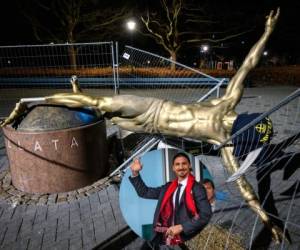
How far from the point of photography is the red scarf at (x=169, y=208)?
2496mm

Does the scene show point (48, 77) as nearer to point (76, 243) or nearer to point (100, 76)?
point (100, 76)

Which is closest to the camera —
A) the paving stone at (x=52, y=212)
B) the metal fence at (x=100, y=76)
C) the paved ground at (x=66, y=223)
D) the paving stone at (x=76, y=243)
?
the paving stone at (x=76, y=243)

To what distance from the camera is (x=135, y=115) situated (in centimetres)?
576

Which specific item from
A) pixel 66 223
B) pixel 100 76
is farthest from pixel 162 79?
pixel 66 223

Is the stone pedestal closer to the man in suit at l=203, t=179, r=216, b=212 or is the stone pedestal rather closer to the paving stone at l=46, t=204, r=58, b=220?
the paving stone at l=46, t=204, r=58, b=220

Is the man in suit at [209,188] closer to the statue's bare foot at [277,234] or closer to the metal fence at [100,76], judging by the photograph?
the statue's bare foot at [277,234]

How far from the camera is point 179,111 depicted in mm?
5523

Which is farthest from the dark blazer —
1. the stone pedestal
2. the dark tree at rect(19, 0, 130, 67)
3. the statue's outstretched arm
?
the dark tree at rect(19, 0, 130, 67)

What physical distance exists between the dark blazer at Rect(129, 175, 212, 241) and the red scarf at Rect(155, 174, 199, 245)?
0.08 feet

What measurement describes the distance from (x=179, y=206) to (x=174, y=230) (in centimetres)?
18

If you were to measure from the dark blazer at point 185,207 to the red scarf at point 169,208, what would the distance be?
24mm

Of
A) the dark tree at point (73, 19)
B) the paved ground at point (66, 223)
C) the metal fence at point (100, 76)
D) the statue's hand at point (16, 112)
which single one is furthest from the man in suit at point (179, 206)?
the dark tree at point (73, 19)

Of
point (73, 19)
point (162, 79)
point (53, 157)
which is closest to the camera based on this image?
point (53, 157)

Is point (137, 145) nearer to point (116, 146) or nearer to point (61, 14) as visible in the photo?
point (116, 146)
